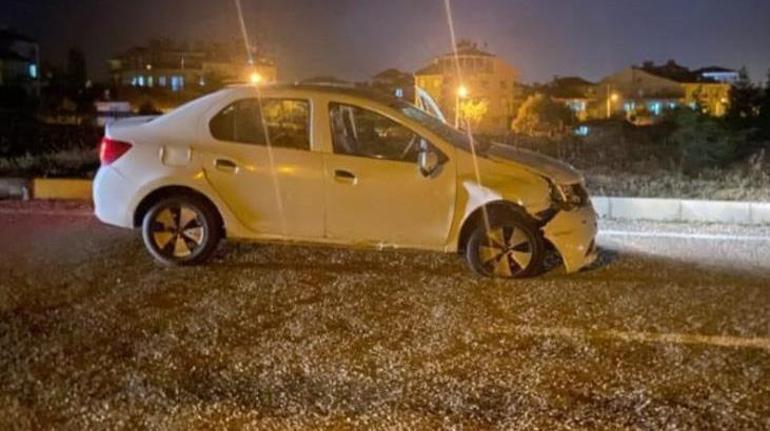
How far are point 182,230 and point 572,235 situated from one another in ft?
10.6

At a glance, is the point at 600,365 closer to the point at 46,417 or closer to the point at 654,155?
the point at 46,417

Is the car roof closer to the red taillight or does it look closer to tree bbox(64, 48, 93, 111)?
the red taillight

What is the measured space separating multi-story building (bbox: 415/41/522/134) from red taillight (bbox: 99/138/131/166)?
33.9 metres

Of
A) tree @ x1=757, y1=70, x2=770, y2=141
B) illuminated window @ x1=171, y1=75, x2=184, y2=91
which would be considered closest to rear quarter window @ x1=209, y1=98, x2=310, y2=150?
tree @ x1=757, y1=70, x2=770, y2=141

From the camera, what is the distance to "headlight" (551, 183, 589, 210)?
24.5 ft

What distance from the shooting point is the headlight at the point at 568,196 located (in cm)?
→ 746

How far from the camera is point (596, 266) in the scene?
8.10 m

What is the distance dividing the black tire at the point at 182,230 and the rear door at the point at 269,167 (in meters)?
0.23

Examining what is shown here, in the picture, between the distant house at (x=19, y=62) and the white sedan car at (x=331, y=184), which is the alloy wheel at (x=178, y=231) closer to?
the white sedan car at (x=331, y=184)

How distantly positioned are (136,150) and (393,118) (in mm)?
2156

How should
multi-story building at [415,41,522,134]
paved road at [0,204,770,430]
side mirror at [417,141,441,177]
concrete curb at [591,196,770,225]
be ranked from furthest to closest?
multi-story building at [415,41,522,134]
concrete curb at [591,196,770,225]
side mirror at [417,141,441,177]
paved road at [0,204,770,430]

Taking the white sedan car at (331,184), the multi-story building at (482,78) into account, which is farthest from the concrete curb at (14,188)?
the multi-story building at (482,78)

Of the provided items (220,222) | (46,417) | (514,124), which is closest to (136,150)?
(220,222)

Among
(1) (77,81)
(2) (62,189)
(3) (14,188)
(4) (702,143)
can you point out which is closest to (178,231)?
(2) (62,189)
